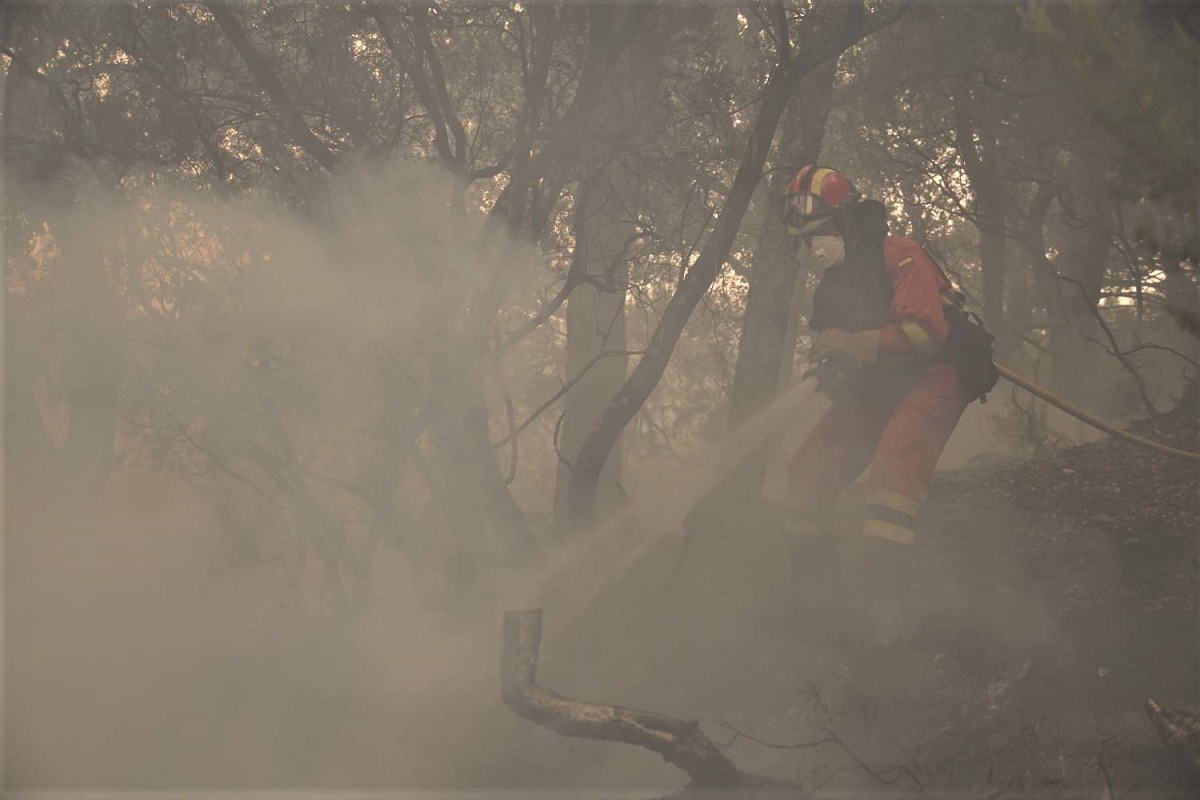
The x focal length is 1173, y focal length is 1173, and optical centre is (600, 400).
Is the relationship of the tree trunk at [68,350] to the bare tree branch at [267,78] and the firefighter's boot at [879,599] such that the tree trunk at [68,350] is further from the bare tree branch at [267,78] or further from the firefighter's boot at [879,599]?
the firefighter's boot at [879,599]

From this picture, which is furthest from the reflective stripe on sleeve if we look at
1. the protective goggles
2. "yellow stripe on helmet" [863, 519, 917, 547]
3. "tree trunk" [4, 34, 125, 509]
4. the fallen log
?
"tree trunk" [4, 34, 125, 509]

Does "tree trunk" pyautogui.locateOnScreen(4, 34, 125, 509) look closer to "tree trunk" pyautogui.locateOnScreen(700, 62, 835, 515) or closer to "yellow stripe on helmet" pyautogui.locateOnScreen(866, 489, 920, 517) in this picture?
"tree trunk" pyautogui.locateOnScreen(700, 62, 835, 515)

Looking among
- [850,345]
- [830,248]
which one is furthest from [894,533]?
[830,248]

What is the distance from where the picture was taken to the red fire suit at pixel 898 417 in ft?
19.0

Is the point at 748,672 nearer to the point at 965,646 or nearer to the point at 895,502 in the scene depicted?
the point at 965,646

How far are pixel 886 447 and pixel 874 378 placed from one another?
409 millimetres

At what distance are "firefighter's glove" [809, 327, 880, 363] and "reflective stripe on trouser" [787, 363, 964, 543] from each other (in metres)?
0.31

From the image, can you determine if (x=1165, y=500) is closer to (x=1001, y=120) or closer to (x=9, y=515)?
(x=1001, y=120)

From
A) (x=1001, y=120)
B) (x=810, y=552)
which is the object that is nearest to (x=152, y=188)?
(x=810, y=552)

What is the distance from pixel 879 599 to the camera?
20.9 ft

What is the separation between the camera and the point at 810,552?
6.46 m

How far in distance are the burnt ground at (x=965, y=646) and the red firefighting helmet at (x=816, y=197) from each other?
1833 mm

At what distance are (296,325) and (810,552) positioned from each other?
471 cm

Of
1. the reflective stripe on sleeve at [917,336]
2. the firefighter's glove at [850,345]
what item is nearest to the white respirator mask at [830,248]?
the firefighter's glove at [850,345]
